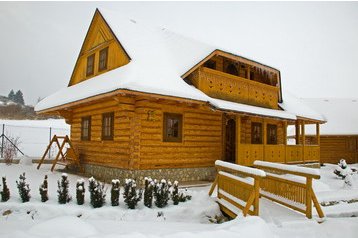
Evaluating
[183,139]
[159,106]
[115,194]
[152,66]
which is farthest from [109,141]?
[115,194]

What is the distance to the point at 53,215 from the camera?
7113 mm

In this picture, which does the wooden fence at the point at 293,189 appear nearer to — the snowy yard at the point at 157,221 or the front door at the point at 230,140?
the snowy yard at the point at 157,221

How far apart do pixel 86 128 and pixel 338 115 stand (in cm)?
2531

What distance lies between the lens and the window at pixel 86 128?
13.8 meters

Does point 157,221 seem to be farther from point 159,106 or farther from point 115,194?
point 159,106

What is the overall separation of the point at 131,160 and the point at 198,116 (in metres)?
3.82

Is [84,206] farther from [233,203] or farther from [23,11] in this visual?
[23,11]

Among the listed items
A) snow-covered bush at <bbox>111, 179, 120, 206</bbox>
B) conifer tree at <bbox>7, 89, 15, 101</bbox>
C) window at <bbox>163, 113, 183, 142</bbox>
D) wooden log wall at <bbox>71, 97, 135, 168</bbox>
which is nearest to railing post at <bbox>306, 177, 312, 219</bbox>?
snow-covered bush at <bbox>111, 179, 120, 206</bbox>

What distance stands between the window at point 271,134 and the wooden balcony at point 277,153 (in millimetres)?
1388

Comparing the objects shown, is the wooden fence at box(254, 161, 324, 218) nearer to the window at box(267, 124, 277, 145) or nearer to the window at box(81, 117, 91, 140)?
the window at box(81, 117, 91, 140)

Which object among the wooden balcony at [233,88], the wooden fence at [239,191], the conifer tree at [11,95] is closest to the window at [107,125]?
the wooden balcony at [233,88]

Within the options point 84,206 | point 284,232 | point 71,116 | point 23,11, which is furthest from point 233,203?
point 23,11

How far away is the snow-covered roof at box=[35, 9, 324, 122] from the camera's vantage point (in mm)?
10336

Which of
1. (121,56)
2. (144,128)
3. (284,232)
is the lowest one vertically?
(284,232)
